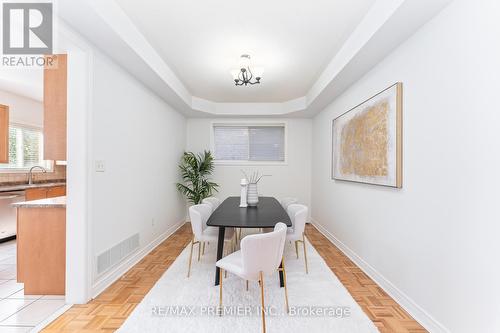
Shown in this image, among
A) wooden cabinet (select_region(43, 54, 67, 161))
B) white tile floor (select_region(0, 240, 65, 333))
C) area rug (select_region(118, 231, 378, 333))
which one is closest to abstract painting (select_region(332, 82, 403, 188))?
area rug (select_region(118, 231, 378, 333))

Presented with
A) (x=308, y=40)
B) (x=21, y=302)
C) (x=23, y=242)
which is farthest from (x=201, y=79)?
(x=21, y=302)

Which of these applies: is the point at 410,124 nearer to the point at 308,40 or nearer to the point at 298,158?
the point at 308,40

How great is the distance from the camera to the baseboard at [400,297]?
73.4 inches

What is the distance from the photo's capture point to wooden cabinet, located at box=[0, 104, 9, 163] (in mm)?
4348

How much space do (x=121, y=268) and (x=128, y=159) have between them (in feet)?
4.30

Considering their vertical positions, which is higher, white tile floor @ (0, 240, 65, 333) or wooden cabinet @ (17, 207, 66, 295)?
wooden cabinet @ (17, 207, 66, 295)

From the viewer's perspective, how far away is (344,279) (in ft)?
8.96

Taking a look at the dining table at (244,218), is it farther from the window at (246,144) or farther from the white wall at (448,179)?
the window at (246,144)

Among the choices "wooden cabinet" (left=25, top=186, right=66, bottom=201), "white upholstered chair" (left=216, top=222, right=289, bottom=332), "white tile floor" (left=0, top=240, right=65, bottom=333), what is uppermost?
"wooden cabinet" (left=25, top=186, right=66, bottom=201)

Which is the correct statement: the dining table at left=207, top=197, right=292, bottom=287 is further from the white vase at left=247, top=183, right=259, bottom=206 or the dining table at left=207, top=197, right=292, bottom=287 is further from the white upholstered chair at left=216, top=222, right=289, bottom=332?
the white upholstered chair at left=216, top=222, right=289, bottom=332

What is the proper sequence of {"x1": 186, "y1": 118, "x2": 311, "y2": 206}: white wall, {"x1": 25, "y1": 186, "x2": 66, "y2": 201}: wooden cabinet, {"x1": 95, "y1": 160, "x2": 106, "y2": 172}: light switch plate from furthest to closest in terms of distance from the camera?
{"x1": 186, "y1": 118, "x2": 311, "y2": 206}: white wall < {"x1": 25, "y1": 186, "x2": 66, "y2": 201}: wooden cabinet < {"x1": 95, "y1": 160, "x2": 106, "y2": 172}: light switch plate

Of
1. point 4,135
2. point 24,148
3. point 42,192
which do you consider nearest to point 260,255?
point 42,192

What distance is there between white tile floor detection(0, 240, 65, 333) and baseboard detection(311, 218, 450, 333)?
3114mm

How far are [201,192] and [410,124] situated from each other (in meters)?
3.90
